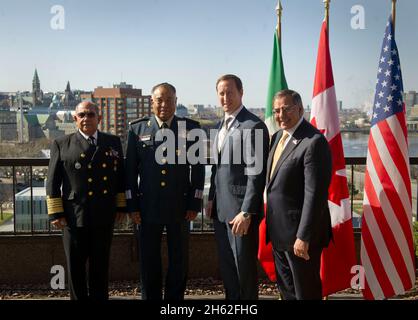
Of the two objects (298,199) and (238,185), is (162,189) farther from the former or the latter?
(298,199)

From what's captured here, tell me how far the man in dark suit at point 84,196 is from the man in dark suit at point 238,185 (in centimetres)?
78

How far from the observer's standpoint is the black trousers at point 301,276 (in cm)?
248

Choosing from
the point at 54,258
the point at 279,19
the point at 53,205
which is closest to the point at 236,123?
the point at 53,205

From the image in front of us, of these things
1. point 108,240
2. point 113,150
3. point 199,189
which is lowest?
point 108,240

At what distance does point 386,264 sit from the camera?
3342 mm

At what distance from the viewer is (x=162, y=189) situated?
285 centimetres

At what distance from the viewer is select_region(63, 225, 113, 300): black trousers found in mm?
2771

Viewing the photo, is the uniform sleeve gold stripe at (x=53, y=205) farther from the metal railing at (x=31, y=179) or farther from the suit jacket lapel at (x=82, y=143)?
the metal railing at (x=31, y=179)

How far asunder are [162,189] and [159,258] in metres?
0.52

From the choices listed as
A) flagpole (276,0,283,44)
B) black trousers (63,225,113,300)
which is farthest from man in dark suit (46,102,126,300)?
flagpole (276,0,283,44)

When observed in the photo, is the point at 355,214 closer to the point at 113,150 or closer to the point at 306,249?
the point at 306,249

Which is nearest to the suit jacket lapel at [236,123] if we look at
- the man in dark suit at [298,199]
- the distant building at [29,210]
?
the man in dark suit at [298,199]
